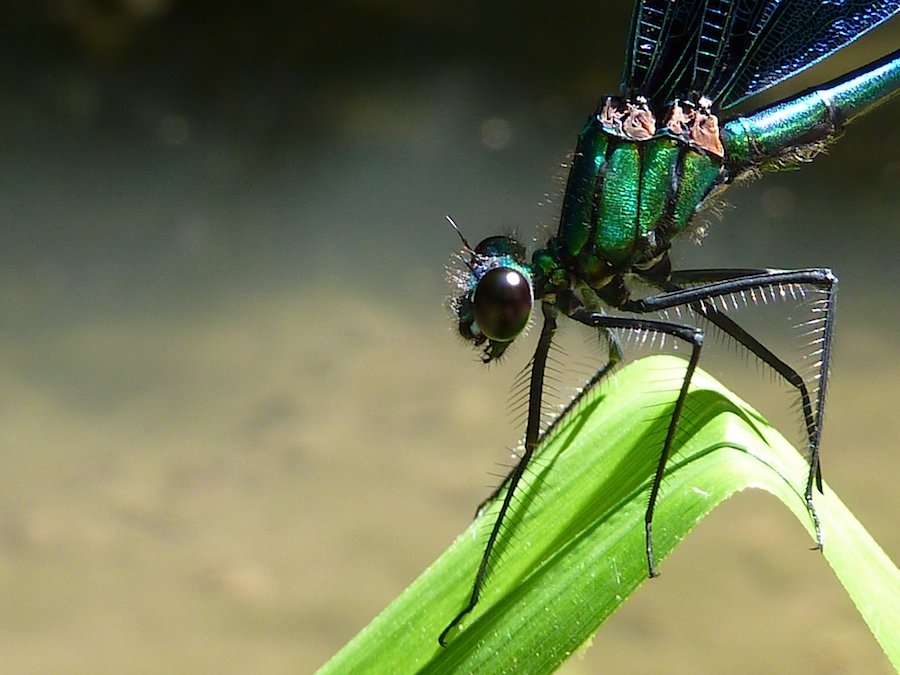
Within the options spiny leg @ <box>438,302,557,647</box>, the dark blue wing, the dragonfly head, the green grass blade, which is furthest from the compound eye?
the dark blue wing

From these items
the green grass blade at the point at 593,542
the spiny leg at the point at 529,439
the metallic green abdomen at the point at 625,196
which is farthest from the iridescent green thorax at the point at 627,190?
the green grass blade at the point at 593,542

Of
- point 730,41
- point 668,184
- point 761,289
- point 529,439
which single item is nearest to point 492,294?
point 529,439

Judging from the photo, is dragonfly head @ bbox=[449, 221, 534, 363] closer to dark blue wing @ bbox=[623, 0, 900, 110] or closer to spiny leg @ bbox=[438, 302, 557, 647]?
spiny leg @ bbox=[438, 302, 557, 647]

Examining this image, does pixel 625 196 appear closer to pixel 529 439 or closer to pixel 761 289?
pixel 761 289

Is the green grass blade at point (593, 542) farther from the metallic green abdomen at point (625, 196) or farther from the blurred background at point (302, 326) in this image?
the metallic green abdomen at point (625, 196)

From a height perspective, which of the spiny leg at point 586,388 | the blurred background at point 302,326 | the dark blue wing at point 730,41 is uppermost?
the blurred background at point 302,326
